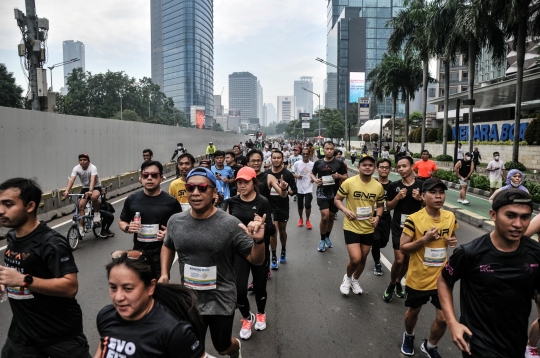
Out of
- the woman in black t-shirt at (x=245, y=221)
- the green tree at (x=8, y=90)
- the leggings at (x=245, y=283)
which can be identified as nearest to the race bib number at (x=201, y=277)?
the leggings at (x=245, y=283)

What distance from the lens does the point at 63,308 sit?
2.65m

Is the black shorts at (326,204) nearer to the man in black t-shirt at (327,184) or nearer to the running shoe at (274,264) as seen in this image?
the man in black t-shirt at (327,184)

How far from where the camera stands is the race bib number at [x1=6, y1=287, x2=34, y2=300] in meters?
2.59

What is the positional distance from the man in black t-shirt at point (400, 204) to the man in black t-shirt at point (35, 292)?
392cm

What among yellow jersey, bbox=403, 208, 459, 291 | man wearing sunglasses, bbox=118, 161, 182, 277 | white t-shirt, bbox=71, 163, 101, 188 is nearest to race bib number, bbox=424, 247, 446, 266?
yellow jersey, bbox=403, 208, 459, 291


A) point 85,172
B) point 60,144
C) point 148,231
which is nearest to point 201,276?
point 148,231

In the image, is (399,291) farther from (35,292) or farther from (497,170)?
(497,170)

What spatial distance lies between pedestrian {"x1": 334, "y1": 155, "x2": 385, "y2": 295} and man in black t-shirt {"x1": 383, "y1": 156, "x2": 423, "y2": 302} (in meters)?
0.19

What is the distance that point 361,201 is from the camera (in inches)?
223

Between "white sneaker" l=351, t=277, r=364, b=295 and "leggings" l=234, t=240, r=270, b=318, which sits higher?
"leggings" l=234, t=240, r=270, b=318

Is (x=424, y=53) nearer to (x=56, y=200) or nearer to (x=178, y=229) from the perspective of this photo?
(x=56, y=200)

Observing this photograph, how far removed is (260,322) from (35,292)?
2.68 meters

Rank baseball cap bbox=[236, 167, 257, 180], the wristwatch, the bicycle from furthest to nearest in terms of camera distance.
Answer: the bicycle < baseball cap bbox=[236, 167, 257, 180] < the wristwatch

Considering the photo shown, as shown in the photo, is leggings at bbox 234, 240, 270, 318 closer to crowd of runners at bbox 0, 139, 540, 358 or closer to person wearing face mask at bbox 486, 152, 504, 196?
crowd of runners at bbox 0, 139, 540, 358
